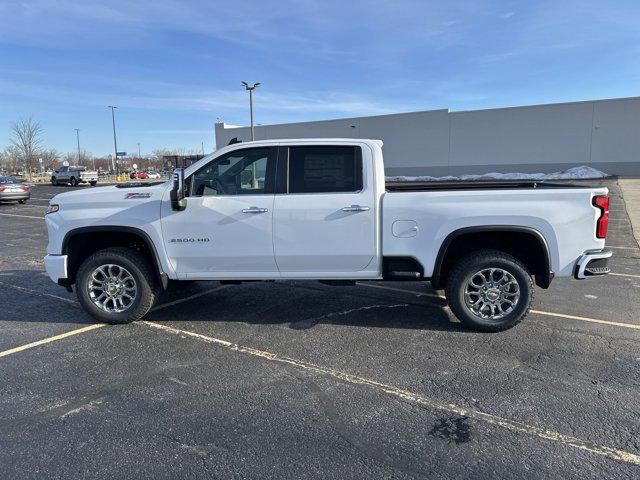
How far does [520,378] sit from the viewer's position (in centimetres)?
384

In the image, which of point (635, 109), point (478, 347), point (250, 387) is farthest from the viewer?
point (635, 109)

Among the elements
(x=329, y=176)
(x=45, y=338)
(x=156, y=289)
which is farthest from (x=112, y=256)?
(x=329, y=176)

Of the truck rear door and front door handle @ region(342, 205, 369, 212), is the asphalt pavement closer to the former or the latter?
the truck rear door

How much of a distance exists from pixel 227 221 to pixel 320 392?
83.1 inches

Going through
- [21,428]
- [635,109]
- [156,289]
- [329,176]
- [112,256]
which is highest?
[635,109]

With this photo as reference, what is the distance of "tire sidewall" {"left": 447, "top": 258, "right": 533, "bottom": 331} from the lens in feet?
15.4

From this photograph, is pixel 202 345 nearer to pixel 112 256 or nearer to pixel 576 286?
pixel 112 256

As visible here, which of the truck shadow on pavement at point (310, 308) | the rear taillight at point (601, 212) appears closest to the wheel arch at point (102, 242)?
the truck shadow on pavement at point (310, 308)

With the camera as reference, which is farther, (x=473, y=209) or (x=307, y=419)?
(x=473, y=209)

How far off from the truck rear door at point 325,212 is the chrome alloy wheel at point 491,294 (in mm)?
1046

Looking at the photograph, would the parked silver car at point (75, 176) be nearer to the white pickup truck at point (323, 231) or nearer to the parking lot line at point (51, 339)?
the white pickup truck at point (323, 231)

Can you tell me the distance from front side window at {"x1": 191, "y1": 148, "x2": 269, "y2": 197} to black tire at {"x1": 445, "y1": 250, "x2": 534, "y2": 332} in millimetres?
2267

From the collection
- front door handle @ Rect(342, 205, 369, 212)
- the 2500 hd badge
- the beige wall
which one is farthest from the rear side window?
the beige wall

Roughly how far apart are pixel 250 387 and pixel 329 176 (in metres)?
2.31
